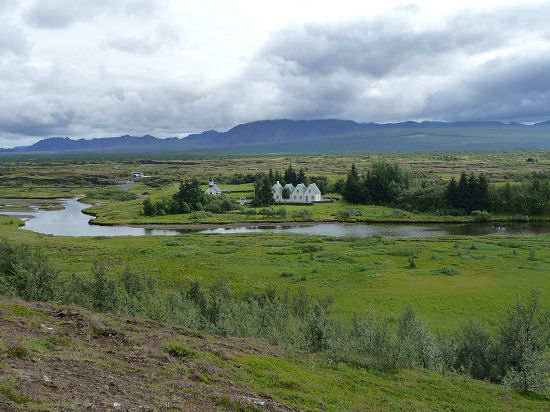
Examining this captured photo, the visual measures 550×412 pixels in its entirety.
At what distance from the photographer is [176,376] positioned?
15.2 m

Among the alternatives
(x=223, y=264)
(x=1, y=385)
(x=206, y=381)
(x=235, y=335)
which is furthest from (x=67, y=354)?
(x=223, y=264)

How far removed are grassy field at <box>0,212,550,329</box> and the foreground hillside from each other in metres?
15.4

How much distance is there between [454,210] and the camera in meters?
102

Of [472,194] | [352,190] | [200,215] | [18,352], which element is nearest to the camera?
[18,352]

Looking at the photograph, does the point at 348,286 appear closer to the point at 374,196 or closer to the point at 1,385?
the point at 1,385

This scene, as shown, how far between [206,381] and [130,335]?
5.81 metres

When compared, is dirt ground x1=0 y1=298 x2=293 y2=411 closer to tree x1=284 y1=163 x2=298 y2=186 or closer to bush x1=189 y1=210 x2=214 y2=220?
bush x1=189 y1=210 x2=214 y2=220

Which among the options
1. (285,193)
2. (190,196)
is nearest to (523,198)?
(285,193)

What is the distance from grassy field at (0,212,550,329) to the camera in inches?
1626

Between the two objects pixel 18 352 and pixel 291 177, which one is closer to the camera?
pixel 18 352

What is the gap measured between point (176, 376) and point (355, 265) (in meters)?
42.9

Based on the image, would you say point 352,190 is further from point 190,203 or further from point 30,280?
point 30,280

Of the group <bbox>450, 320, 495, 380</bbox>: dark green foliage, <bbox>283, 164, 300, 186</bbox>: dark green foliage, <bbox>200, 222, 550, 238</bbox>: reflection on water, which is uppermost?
<bbox>283, 164, 300, 186</bbox>: dark green foliage

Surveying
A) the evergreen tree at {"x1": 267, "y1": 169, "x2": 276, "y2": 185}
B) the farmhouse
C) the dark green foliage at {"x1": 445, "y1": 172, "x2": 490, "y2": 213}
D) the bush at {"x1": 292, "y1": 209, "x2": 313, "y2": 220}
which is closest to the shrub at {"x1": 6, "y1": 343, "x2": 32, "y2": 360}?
the bush at {"x1": 292, "y1": 209, "x2": 313, "y2": 220}
